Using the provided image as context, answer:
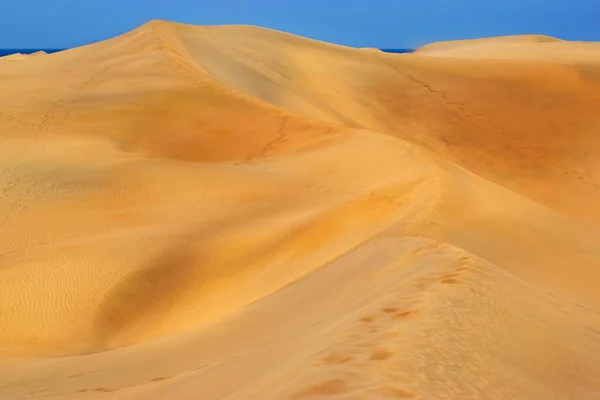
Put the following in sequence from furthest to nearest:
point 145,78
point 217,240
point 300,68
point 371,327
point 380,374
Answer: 1. point 300,68
2. point 145,78
3. point 217,240
4. point 371,327
5. point 380,374

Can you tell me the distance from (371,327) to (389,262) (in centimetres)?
180

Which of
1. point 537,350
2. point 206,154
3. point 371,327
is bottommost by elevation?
point 537,350

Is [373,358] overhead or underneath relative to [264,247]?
underneath

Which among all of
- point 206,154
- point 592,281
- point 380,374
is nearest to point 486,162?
point 206,154

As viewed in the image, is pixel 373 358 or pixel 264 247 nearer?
pixel 373 358

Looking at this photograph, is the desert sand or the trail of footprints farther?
the desert sand

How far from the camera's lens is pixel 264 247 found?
6832mm

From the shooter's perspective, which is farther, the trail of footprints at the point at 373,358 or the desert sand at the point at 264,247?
the desert sand at the point at 264,247

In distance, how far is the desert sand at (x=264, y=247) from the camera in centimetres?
349

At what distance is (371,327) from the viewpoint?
3.51 m

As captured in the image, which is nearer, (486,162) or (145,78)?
(145,78)

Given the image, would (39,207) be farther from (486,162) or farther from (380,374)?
(486,162)

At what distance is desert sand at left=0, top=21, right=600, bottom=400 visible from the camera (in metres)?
3.49

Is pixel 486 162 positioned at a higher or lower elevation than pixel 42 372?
higher
